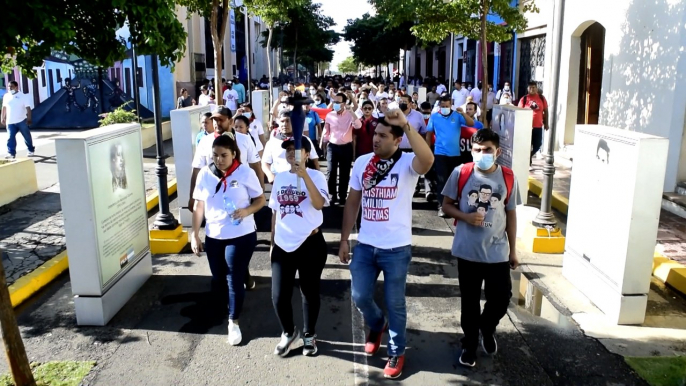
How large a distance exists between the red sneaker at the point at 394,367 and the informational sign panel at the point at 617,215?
88.7 inches

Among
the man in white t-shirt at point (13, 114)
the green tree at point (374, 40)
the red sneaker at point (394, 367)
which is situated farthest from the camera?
the green tree at point (374, 40)

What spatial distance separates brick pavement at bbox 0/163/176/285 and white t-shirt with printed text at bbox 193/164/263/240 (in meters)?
2.91

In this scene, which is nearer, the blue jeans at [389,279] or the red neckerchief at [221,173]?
the blue jeans at [389,279]

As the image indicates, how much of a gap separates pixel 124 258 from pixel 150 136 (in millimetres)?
12387

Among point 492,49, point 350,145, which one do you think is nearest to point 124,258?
point 350,145

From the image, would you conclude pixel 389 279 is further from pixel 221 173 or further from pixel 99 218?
pixel 99 218

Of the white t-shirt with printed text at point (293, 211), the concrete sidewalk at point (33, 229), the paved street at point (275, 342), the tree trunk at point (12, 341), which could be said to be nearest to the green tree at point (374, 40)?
the concrete sidewalk at point (33, 229)

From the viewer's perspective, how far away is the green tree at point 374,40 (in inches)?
1524

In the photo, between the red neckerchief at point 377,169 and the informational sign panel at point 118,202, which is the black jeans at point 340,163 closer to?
the informational sign panel at point 118,202

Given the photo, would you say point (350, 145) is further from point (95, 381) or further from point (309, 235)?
point (95, 381)

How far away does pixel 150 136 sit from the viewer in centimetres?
1767

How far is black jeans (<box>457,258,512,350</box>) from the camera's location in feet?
14.9

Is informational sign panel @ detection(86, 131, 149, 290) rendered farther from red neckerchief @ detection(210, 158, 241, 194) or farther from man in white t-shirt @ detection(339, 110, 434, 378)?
man in white t-shirt @ detection(339, 110, 434, 378)

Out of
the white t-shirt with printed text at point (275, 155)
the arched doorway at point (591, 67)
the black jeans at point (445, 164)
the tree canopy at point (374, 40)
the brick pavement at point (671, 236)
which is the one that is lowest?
the brick pavement at point (671, 236)
